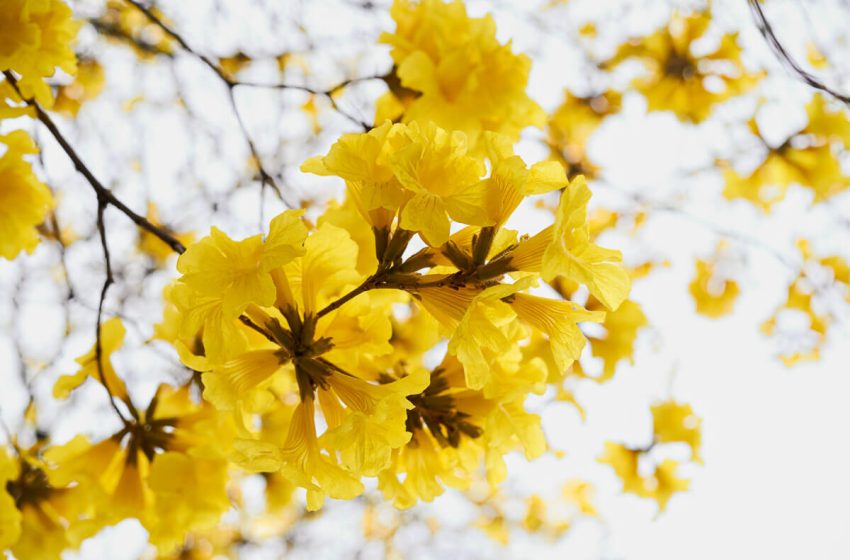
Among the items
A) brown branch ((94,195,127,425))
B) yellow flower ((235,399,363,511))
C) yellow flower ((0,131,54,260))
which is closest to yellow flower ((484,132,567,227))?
yellow flower ((235,399,363,511))

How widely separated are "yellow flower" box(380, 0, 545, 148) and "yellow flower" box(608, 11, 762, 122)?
167 cm

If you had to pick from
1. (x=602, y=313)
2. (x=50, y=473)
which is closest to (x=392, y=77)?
(x=602, y=313)

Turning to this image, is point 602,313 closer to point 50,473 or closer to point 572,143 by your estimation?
point 50,473

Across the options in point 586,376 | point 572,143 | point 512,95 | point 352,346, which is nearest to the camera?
point 352,346

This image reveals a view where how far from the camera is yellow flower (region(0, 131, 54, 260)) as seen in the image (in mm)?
1682

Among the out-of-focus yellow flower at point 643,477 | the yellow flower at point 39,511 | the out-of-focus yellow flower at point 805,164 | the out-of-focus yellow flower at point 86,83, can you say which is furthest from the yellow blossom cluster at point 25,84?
the out-of-focus yellow flower at point 805,164

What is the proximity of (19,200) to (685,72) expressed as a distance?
270 cm

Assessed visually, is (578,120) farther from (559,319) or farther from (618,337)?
(559,319)

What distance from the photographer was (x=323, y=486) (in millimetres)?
1103

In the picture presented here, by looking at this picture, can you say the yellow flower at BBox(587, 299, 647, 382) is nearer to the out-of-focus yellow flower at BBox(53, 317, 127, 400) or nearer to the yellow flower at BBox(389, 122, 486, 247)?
the yellow flower at BBox(389, 122, 486, 247)

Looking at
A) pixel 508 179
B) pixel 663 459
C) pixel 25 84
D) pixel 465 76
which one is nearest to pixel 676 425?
pixel 663 459

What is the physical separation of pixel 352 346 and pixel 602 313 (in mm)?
429

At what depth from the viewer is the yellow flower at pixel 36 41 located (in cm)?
134

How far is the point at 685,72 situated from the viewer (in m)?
3.17
